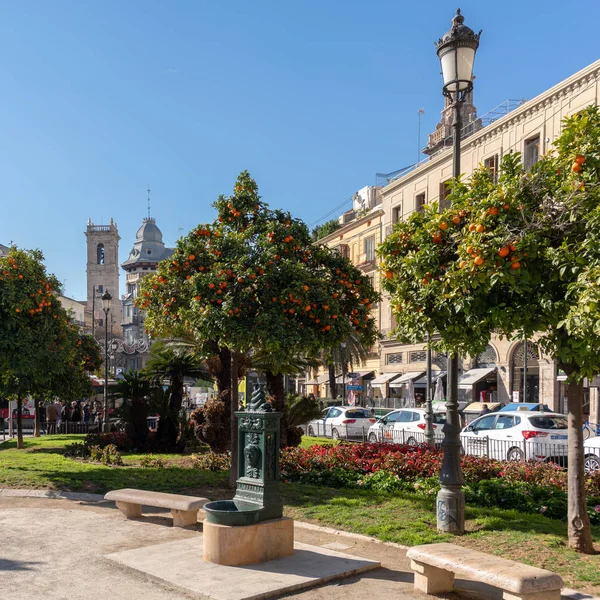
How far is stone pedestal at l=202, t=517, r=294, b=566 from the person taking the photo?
7406mm

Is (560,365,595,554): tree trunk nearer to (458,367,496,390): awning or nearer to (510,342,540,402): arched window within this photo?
(510,342,540,402): arched window

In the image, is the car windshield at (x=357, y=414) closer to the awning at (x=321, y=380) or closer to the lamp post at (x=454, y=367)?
the lamp post at (x=454, y=367)

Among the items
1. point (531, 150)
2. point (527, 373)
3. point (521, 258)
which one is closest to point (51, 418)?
point (527, 373)

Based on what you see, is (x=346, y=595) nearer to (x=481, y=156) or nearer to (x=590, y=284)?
(x=590, y=284)

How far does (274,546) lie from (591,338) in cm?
398

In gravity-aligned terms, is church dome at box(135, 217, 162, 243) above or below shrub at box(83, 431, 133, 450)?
above

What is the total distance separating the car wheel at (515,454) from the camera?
54.1 ft

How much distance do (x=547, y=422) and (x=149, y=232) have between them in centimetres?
13499

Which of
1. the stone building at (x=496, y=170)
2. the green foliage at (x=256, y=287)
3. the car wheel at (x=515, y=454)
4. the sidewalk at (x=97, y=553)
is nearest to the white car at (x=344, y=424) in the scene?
the stone building at (x=496, y=170)

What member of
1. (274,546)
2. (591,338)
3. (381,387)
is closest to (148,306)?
(274,546)

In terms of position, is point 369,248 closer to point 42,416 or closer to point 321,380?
point 321,380

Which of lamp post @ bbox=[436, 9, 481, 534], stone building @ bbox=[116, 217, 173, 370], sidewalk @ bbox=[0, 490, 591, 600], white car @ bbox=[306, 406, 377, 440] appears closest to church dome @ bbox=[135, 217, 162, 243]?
stone building @ bbox=[116, 217, 173, 370]

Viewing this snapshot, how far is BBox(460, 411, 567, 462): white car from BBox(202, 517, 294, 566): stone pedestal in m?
9.89

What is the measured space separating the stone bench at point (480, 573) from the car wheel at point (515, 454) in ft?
33.7
